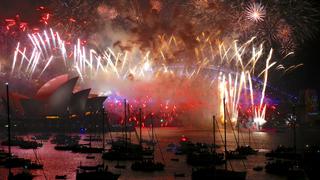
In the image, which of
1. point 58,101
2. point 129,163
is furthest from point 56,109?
point 129,163

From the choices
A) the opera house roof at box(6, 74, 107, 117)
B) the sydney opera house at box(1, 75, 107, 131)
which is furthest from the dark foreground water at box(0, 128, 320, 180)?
the sydney opera house at box(1, 75, 107, 131)

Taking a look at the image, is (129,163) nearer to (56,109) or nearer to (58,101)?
(58,101)

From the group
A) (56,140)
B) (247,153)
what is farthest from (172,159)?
(56,140)

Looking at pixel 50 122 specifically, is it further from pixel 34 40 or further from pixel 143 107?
pixel 34 40

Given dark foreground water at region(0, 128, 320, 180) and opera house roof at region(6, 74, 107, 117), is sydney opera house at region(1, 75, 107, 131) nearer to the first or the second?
opera house roof at region(6, 74, 107, 117)

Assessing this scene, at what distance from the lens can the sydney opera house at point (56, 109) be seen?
14288 cm

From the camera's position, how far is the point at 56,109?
14450 centimetres

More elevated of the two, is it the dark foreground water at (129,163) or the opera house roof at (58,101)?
the opera house roof at (58,101)

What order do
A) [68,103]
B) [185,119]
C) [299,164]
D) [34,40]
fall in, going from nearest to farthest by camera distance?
[299,164] → [34,40] → [68,103] → [185,119]

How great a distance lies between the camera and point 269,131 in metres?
156

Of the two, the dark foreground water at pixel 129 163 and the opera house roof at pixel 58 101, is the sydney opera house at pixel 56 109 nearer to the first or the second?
the opera house roof at pixel 58 101

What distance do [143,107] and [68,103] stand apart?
20763 mm

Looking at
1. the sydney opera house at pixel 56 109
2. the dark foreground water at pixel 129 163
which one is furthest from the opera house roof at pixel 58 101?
the dark foreground water at pixel 129 163

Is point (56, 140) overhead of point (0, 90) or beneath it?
beneath
